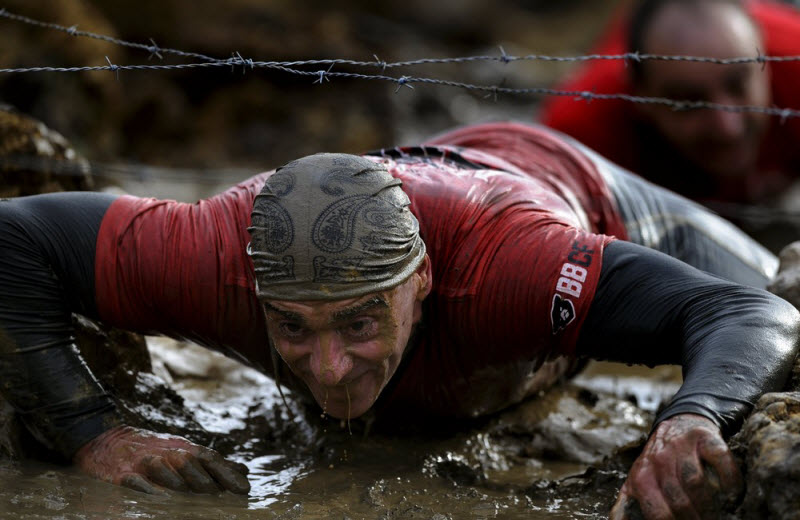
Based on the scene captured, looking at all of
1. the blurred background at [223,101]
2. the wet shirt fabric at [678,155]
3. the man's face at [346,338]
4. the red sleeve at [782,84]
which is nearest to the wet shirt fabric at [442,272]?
the man's face at [346,338]

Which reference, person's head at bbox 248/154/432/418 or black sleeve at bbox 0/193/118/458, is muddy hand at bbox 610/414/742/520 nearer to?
person's head at bbox 248/154/432/418

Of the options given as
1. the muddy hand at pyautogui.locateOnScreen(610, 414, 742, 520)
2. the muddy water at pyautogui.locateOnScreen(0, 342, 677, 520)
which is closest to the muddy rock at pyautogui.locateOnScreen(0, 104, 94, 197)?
the muddy water at pyautogui.locateOnScreen(0, 342, 677, 520)

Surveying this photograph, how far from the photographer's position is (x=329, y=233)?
2.65 metres

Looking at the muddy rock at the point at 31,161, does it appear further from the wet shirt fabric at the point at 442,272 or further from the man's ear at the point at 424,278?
the man's ear at the point at 424,278

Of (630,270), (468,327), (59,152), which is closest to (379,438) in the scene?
(468,327)

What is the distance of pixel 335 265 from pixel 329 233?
82mm

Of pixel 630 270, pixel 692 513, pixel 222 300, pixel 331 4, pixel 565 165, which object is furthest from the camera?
pixel 331 4

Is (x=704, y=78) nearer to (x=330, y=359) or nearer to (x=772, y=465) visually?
(x=330, y=359)

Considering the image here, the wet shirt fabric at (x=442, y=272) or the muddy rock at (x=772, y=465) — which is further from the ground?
the wet shirt fabric at (x=442, y=272)

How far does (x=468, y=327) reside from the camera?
2988mm

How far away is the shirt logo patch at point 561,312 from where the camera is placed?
281 cm

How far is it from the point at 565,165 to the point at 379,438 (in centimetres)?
122

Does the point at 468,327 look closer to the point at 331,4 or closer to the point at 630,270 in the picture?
the point at 630,270

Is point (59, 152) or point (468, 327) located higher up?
point (59, 152)
